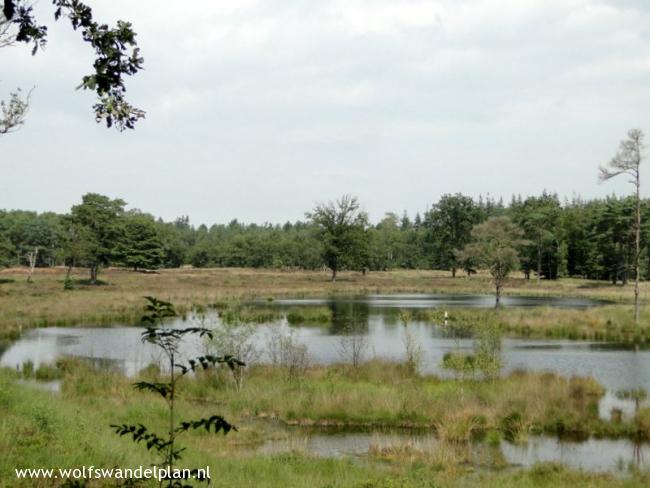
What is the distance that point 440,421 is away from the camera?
19453mm

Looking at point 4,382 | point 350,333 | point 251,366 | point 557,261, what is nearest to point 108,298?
point 350,333

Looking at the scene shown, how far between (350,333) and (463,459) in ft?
84.5

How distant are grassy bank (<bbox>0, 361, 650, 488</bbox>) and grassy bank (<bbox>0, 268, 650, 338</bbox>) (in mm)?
15779

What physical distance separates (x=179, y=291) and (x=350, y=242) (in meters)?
39.1

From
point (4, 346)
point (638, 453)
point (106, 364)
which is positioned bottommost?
point (4, 346)

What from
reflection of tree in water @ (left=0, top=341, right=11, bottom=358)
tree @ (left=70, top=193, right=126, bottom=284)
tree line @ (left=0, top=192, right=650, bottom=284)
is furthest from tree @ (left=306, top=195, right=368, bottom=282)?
reflection of tree in water @ (left=0, top=341, right=11, bottom=358)

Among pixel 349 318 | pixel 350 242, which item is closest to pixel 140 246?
pixel 350 242

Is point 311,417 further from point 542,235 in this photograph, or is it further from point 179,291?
point 542,235

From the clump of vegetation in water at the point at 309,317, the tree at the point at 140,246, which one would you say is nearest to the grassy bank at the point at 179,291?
the tree at the point at 140,246

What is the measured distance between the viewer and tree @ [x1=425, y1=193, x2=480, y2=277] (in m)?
128

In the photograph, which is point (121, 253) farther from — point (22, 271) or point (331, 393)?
point (331, 393)

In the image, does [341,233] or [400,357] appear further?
[341,233]

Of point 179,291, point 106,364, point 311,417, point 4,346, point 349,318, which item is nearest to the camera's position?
point 311,417

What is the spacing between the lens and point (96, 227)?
85875mm
